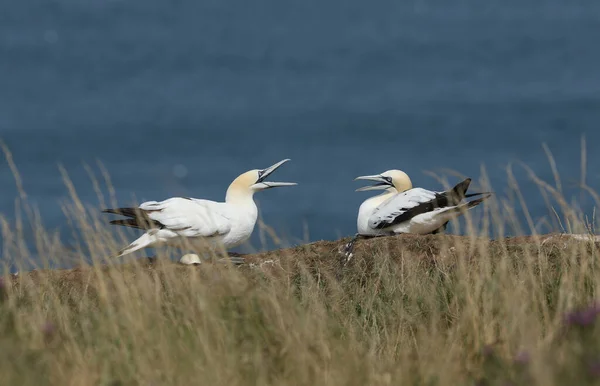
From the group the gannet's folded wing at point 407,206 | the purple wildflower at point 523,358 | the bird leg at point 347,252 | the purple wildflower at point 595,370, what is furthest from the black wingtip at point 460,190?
the purple wildflower at point 595,370

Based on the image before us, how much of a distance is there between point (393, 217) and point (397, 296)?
3.74 metres

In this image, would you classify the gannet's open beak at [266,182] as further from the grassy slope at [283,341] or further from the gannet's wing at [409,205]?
the grassy slope at [283,341]

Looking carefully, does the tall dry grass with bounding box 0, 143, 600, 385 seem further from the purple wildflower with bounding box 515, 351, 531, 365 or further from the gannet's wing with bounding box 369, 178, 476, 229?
the gannet's wing with bounding box 369, 178, 476, 229

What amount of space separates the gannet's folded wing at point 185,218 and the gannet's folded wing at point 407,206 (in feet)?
5.21

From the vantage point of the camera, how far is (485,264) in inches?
284

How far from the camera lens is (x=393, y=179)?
13.3m

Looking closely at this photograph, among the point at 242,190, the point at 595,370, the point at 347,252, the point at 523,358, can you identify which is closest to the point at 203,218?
the point at 242,190

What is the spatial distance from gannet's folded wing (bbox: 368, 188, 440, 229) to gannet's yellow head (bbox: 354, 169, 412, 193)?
2.94 ft

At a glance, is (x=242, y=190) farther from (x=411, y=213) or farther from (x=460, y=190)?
(x=460, y=190)

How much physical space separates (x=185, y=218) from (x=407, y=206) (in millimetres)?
2196

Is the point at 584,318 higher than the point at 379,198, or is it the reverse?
the point at 379,198

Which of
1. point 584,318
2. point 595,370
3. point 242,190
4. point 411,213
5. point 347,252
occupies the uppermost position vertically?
point 242,190

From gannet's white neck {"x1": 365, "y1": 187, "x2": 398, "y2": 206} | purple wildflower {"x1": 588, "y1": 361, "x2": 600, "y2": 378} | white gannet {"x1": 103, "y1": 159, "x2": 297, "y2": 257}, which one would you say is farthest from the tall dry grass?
gannet's white neck {"x1": 365, "y1": 187, "x2": 398, "y2": 206}

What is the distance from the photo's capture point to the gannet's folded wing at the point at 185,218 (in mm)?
11695
